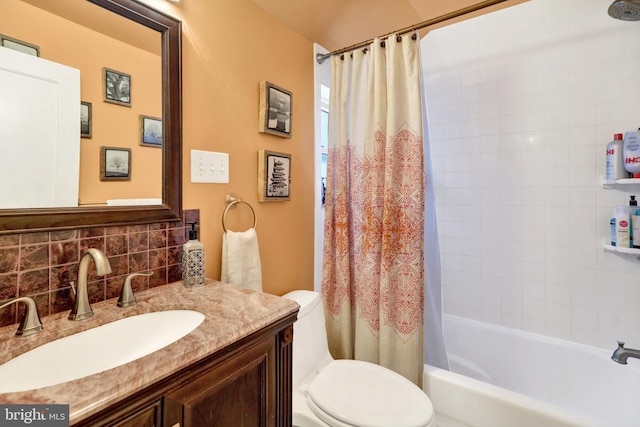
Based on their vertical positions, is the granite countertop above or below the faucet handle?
below

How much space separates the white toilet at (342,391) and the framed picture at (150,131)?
34.8 inches

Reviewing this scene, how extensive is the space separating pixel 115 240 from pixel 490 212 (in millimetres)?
2142

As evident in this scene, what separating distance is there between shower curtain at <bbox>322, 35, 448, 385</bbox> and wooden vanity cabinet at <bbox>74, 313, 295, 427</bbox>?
726 mm

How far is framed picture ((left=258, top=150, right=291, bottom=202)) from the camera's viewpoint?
1.41m

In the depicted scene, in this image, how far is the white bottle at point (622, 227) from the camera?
62.0 inches

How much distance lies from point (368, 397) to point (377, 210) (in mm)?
811

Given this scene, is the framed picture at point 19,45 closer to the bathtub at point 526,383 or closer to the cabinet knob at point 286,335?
the cabinet knob at point 286,335

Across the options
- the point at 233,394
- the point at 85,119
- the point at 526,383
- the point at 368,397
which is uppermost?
the point at 85,119

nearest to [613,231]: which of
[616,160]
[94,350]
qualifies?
[616,160]

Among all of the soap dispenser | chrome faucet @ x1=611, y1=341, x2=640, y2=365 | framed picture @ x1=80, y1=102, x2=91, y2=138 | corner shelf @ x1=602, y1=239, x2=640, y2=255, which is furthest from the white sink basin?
corner shelf @ x1=602, y1=239, x2=640, y2=255

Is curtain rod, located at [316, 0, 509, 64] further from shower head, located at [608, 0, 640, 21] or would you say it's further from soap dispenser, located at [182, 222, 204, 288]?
soap dispenser, located at [182, 222, 204, 288]

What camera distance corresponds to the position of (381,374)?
1235mm

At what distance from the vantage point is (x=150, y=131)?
3.34ft

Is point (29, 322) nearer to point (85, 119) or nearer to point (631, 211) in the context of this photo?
point (85, 119)
